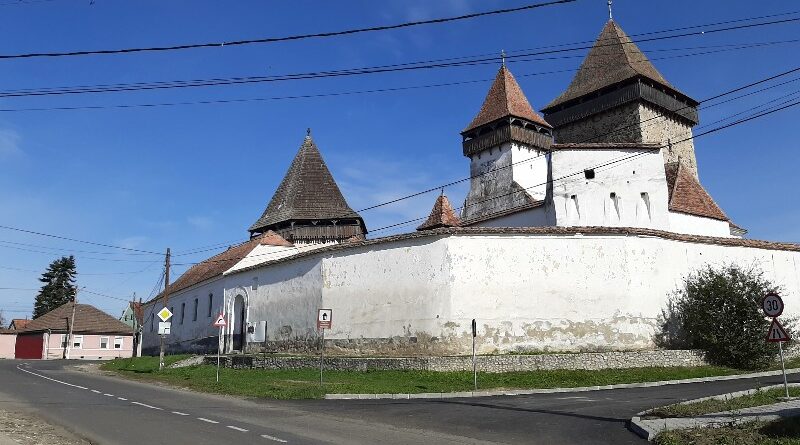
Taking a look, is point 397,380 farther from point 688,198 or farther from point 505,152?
point 505,152

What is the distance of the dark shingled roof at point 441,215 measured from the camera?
3472 centimetres

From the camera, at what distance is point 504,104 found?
45.7 meters

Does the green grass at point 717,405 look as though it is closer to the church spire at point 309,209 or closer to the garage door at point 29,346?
the church spire at point 309,209

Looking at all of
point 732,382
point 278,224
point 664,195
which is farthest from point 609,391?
point 278,224

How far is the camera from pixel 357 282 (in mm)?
25266

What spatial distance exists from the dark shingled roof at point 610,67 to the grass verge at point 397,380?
1141 inches

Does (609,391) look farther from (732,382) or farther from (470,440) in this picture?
(470,440)

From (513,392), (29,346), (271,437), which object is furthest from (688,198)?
(29,346)

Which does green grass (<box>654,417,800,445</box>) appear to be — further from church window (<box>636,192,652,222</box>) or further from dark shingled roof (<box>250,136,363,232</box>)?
dark shingled roof (<box>250,136,363,232</box>)

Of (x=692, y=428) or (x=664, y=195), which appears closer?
(x=692, y=428)

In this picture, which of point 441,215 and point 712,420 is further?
point 441,215

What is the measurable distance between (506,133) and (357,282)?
23352mm

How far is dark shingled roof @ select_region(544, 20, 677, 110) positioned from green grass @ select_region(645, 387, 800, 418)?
35.4 metres

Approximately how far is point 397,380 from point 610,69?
119 ft
